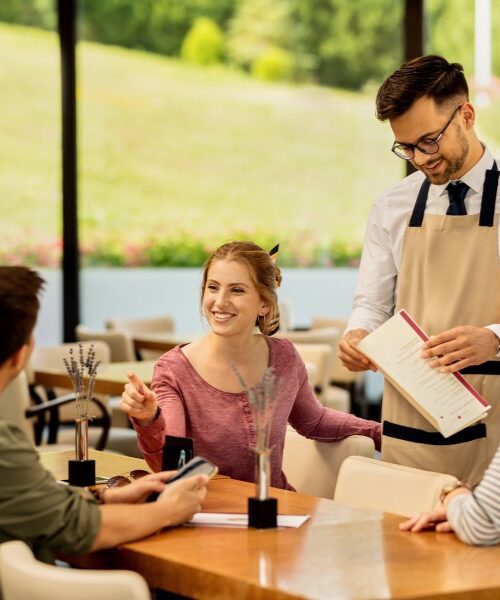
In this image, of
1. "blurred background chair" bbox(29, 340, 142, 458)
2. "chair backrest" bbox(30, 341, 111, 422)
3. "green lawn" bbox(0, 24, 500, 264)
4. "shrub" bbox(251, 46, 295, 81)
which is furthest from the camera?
"shrub" bbox(251, 46, 295, 81)

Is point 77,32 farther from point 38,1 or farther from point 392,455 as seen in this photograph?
point 392,455

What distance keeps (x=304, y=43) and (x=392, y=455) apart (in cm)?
613

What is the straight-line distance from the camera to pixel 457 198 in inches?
125

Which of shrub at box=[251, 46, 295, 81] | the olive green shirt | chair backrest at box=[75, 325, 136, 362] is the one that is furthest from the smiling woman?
shrub at box=[251, 46, 295, 81]

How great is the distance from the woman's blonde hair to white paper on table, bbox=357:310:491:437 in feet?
2.03

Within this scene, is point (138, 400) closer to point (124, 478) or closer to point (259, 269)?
point (124, 478)

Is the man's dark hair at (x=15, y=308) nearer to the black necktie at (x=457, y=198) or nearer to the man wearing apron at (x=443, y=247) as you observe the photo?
the man wearing apron at (x=443, y=247)

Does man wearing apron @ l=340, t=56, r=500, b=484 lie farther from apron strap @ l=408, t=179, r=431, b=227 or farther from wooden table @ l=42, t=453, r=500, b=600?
wooden table @ l=42, t=453, r=500, b=600

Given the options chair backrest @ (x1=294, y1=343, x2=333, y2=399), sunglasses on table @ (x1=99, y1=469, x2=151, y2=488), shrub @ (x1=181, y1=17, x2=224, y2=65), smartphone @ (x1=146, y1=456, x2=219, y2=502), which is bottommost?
chair backrest @ (x1=294, y1=343, x2=333, y2=399)

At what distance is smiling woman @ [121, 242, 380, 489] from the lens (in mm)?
3346

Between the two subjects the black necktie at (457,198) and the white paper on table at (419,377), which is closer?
the white paper on table at (419,377)

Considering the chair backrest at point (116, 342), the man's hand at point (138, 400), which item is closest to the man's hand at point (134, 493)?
the man's hand at point (138, 400)

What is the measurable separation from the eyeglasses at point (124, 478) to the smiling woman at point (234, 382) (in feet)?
0.24

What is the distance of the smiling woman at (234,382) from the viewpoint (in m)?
3.35
